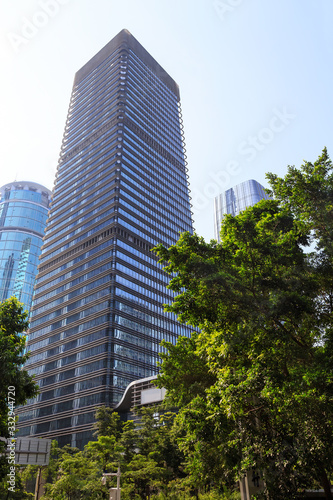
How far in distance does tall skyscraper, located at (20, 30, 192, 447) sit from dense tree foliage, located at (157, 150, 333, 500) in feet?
169

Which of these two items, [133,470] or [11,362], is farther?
[133,470]

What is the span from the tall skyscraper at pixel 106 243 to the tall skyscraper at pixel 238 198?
207 ft

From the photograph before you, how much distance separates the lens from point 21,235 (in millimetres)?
150125

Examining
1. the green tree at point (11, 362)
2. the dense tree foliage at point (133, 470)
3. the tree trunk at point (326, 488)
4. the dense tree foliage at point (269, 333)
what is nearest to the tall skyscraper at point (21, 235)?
the dense tree foliage at point (133, 470)

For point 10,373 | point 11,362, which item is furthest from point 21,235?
point 10,373

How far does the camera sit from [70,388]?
67.2 metres

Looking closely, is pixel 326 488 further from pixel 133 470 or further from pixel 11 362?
pixel 133 470

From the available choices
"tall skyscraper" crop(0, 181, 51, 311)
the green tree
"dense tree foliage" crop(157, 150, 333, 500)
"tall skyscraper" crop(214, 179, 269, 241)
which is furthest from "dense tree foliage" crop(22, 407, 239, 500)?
"tall skyscraper" crop(214, 179, 269, 241)

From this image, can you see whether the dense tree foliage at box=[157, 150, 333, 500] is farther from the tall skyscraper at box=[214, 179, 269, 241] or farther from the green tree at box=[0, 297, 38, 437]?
the tall skyscraper at box=[214, 179, 269, 241]

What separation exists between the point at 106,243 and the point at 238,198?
11279cm

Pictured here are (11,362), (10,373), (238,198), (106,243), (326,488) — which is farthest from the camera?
(238,198)

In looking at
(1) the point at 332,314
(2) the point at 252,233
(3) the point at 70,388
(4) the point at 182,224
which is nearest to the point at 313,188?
(2) the point at 252,233

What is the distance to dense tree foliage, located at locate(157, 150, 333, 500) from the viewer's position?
38.3 ft

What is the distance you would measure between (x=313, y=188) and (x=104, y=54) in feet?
390
